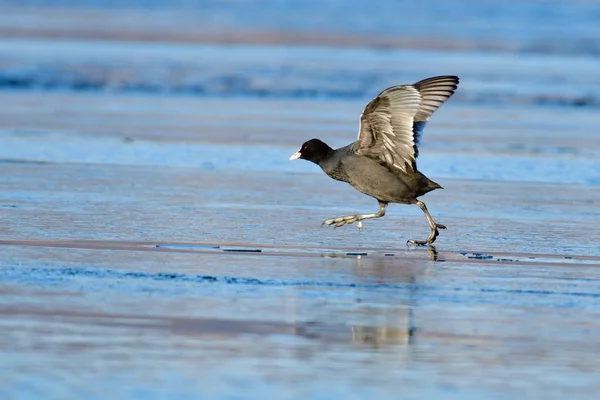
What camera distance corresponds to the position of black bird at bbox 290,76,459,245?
10.5 metres

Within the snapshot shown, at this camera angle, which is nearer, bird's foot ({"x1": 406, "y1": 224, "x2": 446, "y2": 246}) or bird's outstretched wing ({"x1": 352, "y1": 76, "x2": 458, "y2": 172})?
bird's foot ({"x1": 406, "y1": 224, "x2": 446, "y2": 246})

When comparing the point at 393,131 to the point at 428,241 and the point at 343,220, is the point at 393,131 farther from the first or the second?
the point at 428,241

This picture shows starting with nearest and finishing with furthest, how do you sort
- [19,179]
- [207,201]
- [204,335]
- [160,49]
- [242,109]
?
[204,335] < [207,201] < [19,179] < [242,109] < [160,49]

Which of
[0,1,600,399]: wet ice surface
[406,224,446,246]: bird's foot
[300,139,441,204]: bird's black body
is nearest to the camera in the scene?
[0,1,600,399]: wet ice surface

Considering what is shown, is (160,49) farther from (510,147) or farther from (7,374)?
(7,374)

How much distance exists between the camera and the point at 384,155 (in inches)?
420

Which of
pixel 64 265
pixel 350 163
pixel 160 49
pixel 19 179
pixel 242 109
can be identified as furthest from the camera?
pixel 160 49

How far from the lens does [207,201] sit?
12180 millimetres

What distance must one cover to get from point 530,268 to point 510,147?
23.9 ft

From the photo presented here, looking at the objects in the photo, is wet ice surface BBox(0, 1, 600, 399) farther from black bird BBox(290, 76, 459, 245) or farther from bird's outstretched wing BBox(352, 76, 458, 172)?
bird's outstretched wing BBox(352, 76, 458, 172)

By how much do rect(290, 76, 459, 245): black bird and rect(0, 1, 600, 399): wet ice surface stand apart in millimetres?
377

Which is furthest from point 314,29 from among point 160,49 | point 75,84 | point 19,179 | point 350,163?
point 350,163

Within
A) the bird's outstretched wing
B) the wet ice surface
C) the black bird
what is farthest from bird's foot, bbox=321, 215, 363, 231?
the bird's outstretched wing

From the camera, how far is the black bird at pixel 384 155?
1051 centimetres
